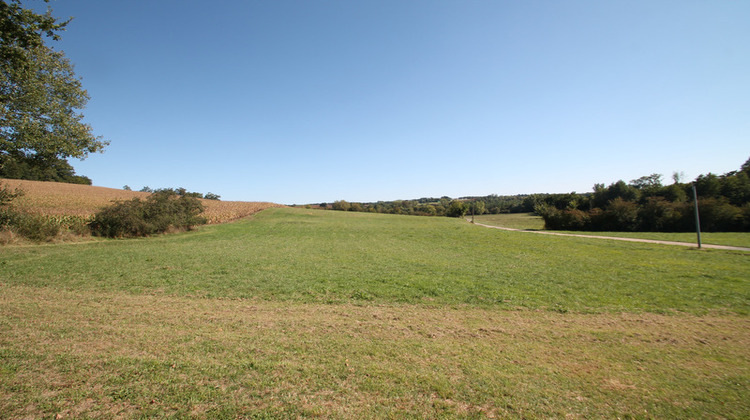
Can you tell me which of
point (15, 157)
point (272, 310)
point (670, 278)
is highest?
point (15, 157)

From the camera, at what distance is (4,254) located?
1562 centimetres

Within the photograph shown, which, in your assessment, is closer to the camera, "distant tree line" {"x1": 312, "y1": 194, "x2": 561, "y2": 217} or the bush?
the bush

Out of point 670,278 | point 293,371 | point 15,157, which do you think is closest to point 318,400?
point 293,371

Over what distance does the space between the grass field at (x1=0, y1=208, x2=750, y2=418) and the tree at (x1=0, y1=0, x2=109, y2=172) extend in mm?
8082

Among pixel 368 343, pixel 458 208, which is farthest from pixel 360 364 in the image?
pixel 458 208

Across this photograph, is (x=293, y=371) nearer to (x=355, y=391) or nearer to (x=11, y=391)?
(x=355, y=391)

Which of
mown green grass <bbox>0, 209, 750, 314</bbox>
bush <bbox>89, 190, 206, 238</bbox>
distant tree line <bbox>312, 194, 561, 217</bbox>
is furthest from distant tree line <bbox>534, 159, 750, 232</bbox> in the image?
bush <bbox>89, 190, 206, 238</bbox>

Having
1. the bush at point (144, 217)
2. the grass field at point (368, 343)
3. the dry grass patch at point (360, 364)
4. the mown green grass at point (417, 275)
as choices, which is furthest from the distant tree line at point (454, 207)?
the dry grass patch at point (360, 364)

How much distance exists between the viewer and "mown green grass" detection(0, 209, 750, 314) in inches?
377

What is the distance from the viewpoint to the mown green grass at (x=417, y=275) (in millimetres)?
9586

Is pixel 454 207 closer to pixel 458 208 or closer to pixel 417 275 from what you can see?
pixel 458 208

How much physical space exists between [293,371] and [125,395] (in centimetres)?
222

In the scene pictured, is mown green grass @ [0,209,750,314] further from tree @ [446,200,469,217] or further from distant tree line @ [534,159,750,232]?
tree @ [446,200,469,217]

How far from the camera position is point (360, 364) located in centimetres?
486
